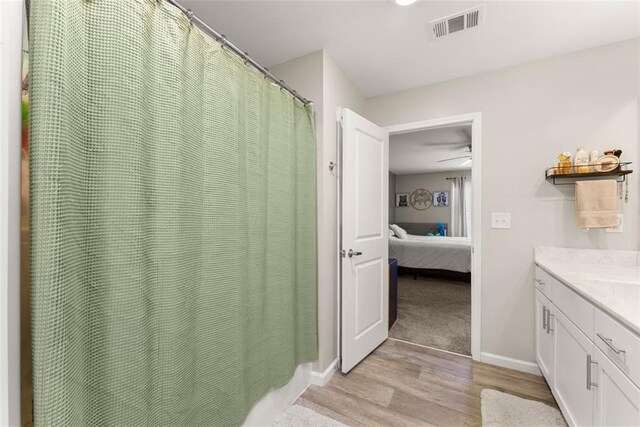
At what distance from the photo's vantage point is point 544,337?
1829 millimetres

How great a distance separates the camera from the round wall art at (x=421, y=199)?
7473mm

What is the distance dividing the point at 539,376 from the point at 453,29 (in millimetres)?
2577

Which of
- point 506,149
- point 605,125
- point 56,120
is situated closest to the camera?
point 56,120

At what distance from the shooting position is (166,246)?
995 millimetres

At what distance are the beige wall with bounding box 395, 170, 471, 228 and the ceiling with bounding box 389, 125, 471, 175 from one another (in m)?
0.40

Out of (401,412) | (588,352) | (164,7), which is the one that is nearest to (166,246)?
(164,7)

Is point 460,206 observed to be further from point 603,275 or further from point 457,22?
point 457,22

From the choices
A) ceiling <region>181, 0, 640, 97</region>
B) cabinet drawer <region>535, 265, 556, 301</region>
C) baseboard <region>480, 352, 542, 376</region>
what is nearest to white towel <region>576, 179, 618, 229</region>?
cabinet drawer <region>535, 265, 556, 301</region>

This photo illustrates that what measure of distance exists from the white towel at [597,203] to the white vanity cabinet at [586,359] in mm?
483

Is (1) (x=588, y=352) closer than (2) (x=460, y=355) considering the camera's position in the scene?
Yes

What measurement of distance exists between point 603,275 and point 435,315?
1.86 m

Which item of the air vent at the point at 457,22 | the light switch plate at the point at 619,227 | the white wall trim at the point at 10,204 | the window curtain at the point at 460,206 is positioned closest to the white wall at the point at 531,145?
the light switch plate at the point at 619,227

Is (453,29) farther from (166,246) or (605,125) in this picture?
(166,246)

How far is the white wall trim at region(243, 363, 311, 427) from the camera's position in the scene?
150cm
